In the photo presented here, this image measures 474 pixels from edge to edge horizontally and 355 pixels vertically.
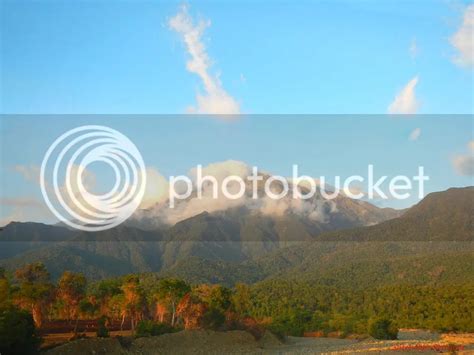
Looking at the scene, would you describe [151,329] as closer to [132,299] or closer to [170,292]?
[132,299]

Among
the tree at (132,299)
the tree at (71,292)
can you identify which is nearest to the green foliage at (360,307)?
the tree at (132,299)

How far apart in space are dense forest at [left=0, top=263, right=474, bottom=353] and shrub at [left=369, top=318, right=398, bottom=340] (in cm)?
12

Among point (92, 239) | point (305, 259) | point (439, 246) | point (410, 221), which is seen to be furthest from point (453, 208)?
point (92, 239)

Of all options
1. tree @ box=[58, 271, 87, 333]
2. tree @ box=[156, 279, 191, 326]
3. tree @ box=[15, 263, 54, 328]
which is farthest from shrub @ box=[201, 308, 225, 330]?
tree @ box=[15, 263, 54, 328]

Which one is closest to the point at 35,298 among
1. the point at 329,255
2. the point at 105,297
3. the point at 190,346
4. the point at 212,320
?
the point at 105,297

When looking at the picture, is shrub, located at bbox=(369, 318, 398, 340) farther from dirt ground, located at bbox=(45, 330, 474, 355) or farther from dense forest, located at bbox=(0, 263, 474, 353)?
dirt ground, located at bbox=(45, 330, 474, 355)

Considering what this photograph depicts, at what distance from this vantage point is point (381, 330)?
61.9m

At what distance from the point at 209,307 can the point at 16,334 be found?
84.0ft

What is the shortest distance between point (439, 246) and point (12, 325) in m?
128

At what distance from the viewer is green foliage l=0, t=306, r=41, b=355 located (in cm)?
2803

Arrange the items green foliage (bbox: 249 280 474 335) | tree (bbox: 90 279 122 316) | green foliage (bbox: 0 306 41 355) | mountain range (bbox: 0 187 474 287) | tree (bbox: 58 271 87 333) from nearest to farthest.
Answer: green foliage (bbox: 0 306 41 355), tree (bbox: 58 271 87 333), tree (bbox: 90 279 122 316), green foliage (bbox: 249 280 474 335), mountain range (bbox: 0 187 474 287)

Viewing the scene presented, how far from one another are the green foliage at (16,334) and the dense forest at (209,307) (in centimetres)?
5

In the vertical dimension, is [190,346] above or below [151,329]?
below

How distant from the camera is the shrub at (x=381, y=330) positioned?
6136cm
